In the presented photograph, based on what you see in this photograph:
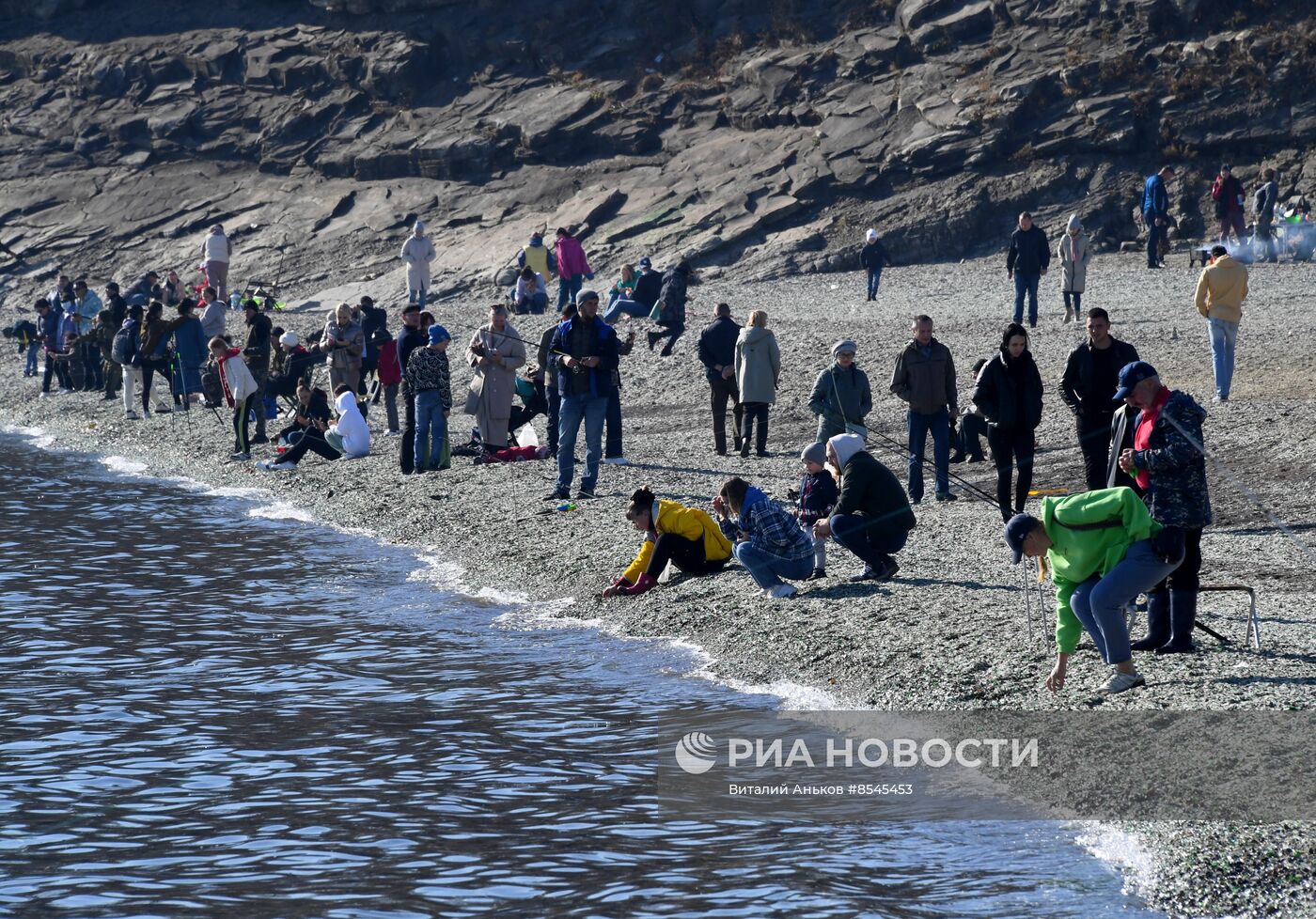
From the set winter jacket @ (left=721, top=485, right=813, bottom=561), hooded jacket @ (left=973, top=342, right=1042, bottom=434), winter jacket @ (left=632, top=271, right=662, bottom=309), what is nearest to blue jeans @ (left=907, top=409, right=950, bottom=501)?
hooded jacket @ (left=973, top=342, right=1042, bottom=434)

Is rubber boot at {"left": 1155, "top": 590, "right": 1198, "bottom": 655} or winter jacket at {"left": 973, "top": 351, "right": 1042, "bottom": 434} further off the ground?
winter jacket at {"left": 973, "top": 351, "right": 1042, "bottom": 434}

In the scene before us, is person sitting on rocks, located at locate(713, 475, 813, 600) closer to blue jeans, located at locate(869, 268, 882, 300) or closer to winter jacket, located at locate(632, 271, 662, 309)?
winter jacket, located at locate(632, 271, 662, 309)

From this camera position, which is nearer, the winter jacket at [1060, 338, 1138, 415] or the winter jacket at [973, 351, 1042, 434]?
the winter jacket at [1060, 338, 1138, 415]

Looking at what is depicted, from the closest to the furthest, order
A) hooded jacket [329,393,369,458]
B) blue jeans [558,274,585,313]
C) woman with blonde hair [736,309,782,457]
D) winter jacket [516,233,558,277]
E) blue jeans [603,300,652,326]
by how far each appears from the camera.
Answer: woman with blonde hair [736,309,782,457]
hooded jacket [329,393,369,458]
blue jeans [603,300,652,326]
blue jeans [558,274,585,313]
winter jacket [516,233,558,277]

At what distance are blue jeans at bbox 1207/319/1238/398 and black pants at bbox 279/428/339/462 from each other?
1118 centimetres

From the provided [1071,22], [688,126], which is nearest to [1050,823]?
[1071,22]

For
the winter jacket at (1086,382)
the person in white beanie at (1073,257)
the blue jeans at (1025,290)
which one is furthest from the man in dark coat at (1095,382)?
the blue jeans at (1025,290)

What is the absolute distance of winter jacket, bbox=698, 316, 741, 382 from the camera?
19.2m

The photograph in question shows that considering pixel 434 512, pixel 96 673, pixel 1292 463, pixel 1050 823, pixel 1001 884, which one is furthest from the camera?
pixel 434 512

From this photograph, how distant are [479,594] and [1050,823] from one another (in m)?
7.24

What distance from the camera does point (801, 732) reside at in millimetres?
10047

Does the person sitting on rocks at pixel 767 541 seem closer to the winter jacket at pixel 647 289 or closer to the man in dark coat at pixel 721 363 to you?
the man in dark coat at pixel 721 363

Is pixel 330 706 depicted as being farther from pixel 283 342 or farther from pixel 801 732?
pixel 283 342

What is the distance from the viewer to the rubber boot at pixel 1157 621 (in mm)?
9805
